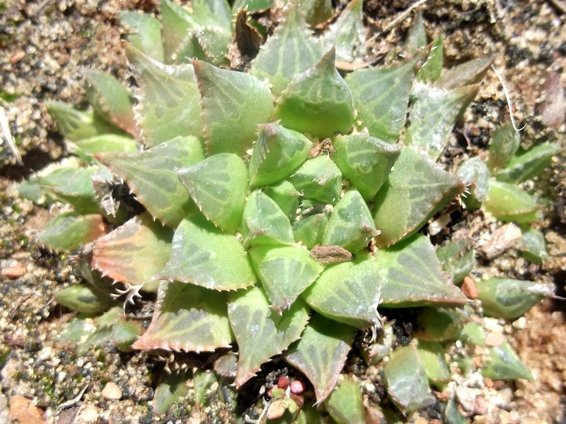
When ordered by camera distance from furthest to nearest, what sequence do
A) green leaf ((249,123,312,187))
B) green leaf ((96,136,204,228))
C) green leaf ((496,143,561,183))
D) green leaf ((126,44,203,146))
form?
green leaf ((496,143,561,183)), green leaf ((126,44,203,146)), green leaf ((96,136,204,228)), green leaf ((249,123,312,187))

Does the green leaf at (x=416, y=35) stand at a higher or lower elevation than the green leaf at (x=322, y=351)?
higher

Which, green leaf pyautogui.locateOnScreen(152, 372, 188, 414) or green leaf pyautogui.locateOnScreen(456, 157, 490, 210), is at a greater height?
green leaf pyautogui.locateOnScreen(456, 157, 490, 210)

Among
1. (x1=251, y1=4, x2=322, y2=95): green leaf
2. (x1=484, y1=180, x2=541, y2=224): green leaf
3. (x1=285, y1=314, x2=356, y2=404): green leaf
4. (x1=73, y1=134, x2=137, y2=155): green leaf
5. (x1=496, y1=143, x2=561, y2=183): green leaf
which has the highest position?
(x1=251, y1=4, x2=322, y2=95): green leaf

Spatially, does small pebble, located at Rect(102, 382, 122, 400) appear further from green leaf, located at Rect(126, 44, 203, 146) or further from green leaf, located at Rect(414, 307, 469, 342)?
green leaf, located at Rect(414, 307, 469, 342)

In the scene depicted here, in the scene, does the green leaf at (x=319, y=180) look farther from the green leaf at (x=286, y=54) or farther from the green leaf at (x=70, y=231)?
the green leaf at (x=70, y=231)

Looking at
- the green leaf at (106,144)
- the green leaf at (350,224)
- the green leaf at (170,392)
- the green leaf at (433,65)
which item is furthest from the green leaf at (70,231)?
the green leaf at (433,65)

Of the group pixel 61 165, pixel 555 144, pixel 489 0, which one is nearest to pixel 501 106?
pixel 555 144

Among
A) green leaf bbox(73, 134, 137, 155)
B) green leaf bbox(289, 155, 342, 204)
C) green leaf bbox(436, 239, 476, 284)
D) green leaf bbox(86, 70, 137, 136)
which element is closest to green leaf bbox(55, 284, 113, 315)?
green leaf bbox(73, 134, 137, 155)
